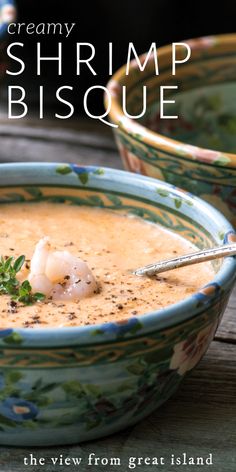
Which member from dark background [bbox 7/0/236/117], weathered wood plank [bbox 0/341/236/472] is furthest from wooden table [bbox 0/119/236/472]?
dark background [bbox 7/0/236/117]

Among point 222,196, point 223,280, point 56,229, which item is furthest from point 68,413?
point 222,196

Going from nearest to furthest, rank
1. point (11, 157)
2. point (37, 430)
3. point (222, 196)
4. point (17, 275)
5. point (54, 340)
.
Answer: point (54, 340) < point (37, 430) < point (17, 275) < point (222, 196) < point (11, 157)

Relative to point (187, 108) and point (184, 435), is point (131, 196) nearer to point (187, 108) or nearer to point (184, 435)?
point (184, 435)

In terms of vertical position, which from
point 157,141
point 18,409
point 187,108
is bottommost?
point 18,409

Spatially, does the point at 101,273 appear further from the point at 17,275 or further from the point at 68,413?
the point at 68,413

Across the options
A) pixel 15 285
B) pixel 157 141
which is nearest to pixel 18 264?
pixel 15 285

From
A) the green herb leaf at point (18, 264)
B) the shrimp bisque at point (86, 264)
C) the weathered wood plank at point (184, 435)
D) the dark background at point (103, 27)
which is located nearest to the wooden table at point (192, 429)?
the weathered wood plank at point (184, 435)
